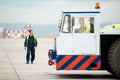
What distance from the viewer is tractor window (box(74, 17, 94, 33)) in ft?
54.2

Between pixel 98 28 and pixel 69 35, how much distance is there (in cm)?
92

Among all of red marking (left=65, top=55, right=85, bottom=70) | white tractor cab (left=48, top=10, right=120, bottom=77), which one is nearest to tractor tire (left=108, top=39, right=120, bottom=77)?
white tractor cab (left=48, top=10, right=120, bottom=77)

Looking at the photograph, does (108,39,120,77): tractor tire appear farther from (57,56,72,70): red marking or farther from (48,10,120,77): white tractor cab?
(57,56,72,70): red marking

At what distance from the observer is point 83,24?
1661cm

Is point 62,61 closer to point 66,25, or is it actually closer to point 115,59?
point 66,25

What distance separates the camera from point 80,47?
16.5 meters

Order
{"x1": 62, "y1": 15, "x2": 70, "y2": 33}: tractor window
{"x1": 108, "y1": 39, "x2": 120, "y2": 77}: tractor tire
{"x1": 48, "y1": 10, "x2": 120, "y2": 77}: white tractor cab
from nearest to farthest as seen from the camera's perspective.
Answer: {"x1": 108, "y1": 39, "x2": 120, "y2": 77}: tractor tire < {"x1": 48, "y1": 10, "x2": 120, "y2": 77}: white tractor cab < {"x1": 62, "y1": 15, "x2": 70, "y2": 33}: tractor window

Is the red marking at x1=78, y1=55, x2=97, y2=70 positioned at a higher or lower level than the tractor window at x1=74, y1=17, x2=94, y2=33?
lower

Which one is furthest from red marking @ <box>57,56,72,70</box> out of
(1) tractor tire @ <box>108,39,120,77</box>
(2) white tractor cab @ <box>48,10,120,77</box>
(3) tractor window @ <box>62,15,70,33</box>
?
(1) tractor tire @ <box>108,39,120,77</box>

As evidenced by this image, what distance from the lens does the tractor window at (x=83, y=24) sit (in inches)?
650

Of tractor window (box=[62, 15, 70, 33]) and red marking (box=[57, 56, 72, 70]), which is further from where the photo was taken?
tractor window (box=[62, 15, 70, 33])

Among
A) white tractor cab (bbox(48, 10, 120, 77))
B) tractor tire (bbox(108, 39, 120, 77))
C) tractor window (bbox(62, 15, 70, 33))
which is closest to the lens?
tractor tire (bbox(108, 39, 120, 77))

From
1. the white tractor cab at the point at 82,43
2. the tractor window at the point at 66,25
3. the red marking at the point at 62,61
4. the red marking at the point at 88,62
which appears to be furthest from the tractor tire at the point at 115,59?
the tractor window at the point at 66,25

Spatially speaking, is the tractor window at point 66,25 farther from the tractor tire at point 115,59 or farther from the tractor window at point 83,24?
the tractor tire at point 115,59
